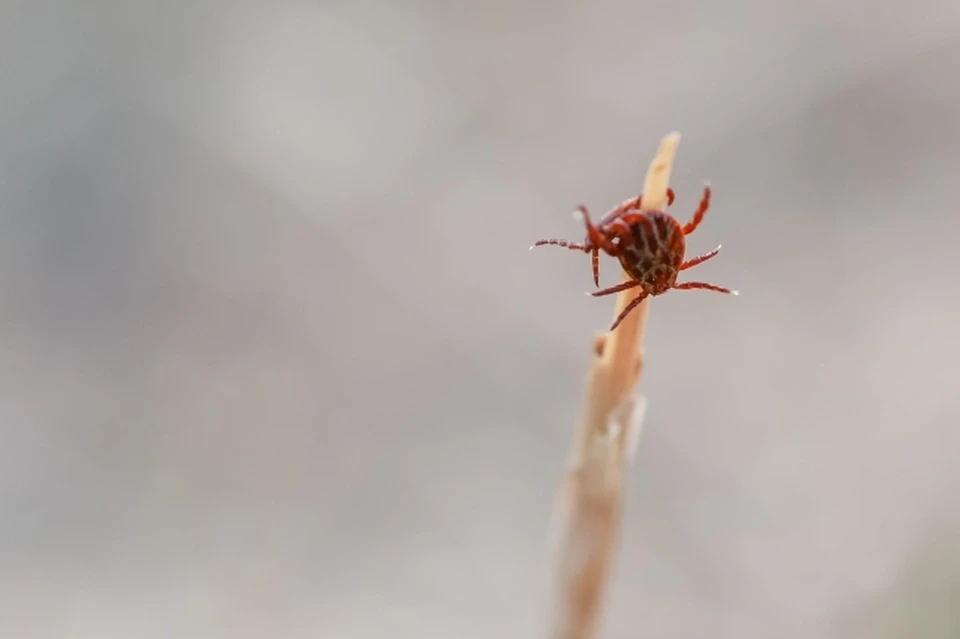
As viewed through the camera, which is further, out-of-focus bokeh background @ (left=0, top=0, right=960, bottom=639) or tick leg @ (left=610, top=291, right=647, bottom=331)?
out-of-focus bokeh background @ (left=0, top=0, right=960, bottom=639)

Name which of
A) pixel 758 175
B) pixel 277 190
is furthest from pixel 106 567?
pixel 758 175

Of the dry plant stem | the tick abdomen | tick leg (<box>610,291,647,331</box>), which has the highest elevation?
the tick abdomen

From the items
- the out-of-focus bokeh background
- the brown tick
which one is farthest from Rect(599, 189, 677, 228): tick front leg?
the out-of-focus bokeh background

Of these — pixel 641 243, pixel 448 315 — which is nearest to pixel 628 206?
pixel 641 243

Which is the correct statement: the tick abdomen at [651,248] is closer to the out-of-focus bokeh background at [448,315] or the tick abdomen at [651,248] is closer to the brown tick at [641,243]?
the brown tick at [641,243]

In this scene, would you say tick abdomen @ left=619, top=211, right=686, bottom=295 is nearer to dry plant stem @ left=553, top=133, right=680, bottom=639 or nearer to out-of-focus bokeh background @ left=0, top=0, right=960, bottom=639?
dry plant stem @ left=553, top=133, right=680, bottom=639

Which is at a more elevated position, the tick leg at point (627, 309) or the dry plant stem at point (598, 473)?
the tick leg at point (627, 309)

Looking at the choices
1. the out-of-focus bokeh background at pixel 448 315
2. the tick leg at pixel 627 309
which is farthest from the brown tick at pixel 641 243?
the out-of-focus bokeh background at pixel 448 315

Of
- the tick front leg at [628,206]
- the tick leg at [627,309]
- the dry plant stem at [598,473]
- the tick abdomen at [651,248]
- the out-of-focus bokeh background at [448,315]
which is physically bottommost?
the dry plant stem at [598,473]
